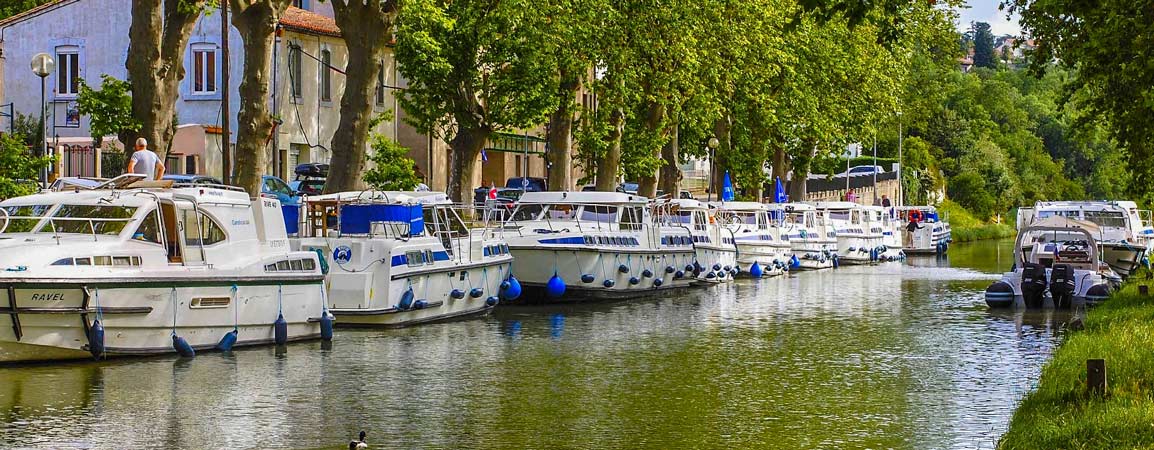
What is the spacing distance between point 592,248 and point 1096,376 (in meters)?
23.4

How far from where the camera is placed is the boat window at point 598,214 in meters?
42.5

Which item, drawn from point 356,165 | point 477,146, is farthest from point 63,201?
point 477,146

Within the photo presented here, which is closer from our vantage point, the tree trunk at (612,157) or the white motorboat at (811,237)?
the tree trunk at (612,157)

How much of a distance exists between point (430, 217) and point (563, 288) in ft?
13.5

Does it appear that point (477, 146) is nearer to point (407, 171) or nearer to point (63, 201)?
point (407, 171)

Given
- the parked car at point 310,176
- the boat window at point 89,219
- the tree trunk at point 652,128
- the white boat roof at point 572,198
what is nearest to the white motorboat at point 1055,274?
the white boat roof at point 572,198

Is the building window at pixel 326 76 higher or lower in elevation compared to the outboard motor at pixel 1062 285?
higher

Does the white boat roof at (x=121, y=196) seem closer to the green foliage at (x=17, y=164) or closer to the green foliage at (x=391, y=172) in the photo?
the green foliage at (x=17, y=164)

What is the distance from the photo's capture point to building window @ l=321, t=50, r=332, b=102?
6153 cm

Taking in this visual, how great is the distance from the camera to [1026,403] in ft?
59.2

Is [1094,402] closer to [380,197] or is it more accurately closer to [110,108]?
[380,197]

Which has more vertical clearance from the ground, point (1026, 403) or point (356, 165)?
point (356, 165)

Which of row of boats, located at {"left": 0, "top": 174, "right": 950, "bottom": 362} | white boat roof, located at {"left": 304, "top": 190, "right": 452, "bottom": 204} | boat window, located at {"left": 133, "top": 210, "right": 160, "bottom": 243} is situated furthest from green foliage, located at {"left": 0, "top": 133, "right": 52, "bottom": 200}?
boat window, located at {"left": 133, "top": 210, "right": 160, "bottom": 243}

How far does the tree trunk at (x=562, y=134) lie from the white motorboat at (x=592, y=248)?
750cm
